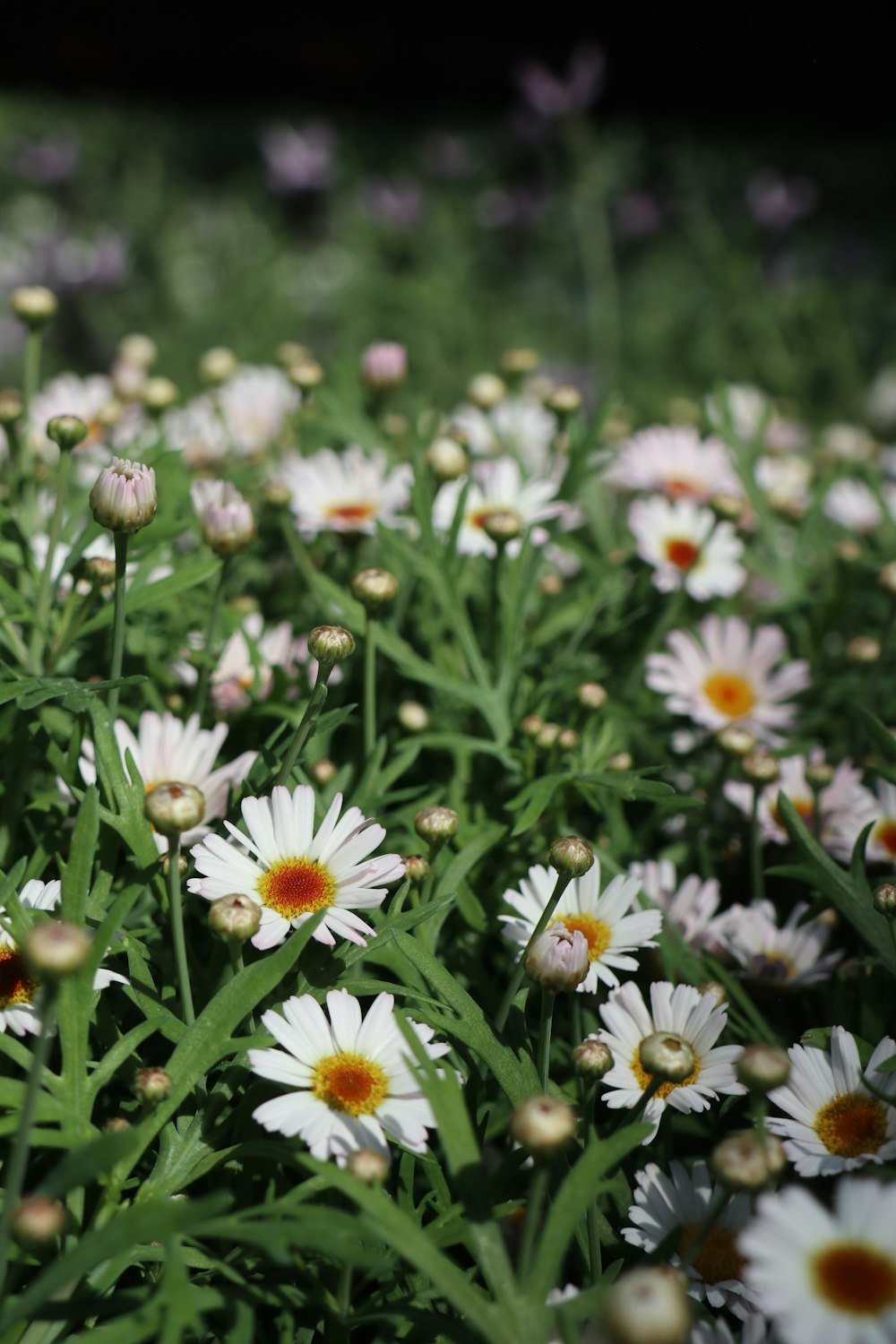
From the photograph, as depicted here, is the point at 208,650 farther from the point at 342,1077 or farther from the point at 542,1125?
the point at 542,1125

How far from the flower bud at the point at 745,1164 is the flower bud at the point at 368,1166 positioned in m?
0.18

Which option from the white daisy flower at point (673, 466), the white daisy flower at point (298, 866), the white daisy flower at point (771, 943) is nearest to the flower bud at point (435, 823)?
the white daisy flower at point (298, 866)

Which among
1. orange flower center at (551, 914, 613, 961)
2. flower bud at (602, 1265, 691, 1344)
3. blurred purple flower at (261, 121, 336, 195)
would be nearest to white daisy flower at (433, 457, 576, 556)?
orange flower center at (551, 914, 613, 961)

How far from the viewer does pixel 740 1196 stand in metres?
0.80

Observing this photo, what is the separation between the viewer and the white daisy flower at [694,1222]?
74cm

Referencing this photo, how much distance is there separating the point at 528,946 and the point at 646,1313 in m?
0.25

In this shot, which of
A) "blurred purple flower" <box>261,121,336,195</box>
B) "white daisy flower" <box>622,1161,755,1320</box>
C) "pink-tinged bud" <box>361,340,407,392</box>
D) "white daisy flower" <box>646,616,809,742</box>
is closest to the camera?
"white daisy flower" <box>622,1161,755,1320</box>

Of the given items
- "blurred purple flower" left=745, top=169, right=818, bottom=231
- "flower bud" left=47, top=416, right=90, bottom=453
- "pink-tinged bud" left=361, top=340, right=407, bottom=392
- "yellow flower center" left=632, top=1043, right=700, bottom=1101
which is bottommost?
"yellow flower center" left=632, top=1043, right=700, bottom=1101

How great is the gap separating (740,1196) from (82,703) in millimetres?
557

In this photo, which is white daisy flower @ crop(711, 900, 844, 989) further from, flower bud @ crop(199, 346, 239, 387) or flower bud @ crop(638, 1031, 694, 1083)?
flower bud @ crop(199, 346, 239, 387)

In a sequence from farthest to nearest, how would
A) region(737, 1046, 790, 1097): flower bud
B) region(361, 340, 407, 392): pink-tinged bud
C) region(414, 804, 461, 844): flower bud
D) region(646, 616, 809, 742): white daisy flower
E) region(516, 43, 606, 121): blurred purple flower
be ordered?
1. region(516, 43, 606, 121): blurred purple flower
2. region(361, 340, 407, 392): pink-tinged bud
3. region(646, 616, 809, 742): white daisy flower
4. region(414, 804, 461, 844): flower bud
5. region(737, 1046, 790, 1097): flower bud

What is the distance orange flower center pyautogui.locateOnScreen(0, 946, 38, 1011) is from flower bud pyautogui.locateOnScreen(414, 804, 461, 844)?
274 mm

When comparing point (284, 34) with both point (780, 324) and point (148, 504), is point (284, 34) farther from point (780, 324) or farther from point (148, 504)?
point (148, 504)

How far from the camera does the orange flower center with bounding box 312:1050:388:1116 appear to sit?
0.72 meters
